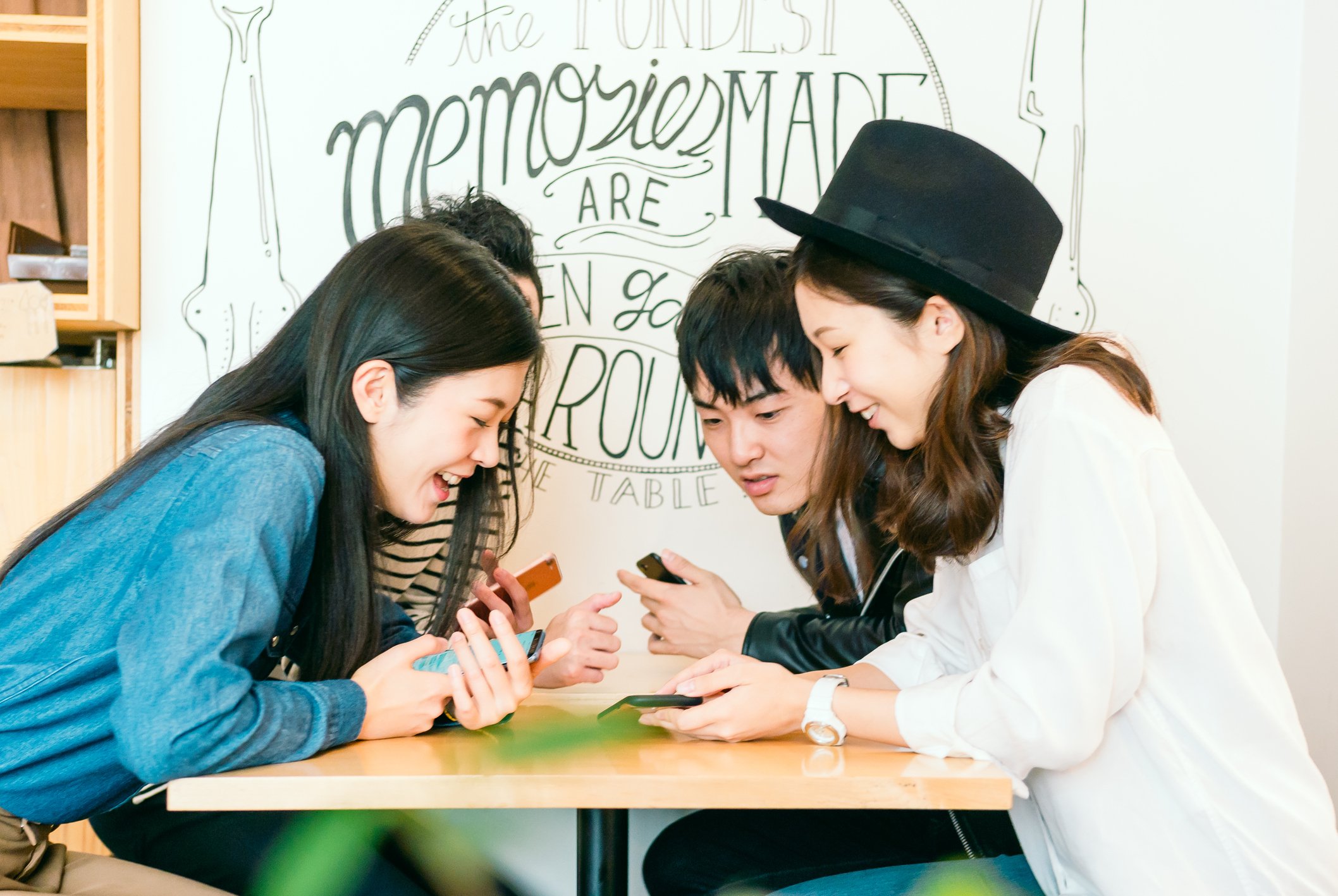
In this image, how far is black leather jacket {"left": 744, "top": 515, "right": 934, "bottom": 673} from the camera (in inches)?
60.5

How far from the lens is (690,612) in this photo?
1669 mm

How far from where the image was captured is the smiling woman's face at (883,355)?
1215mm

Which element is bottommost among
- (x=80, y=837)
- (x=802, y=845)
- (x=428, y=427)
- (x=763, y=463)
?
(x=80, y=837)

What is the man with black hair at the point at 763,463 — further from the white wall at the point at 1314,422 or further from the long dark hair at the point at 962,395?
the white wall at the point at 1314,422

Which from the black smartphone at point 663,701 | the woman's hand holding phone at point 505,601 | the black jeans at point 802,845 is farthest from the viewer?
the woman's hand holding phone at point 505,601

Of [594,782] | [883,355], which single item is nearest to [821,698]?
[594,782]

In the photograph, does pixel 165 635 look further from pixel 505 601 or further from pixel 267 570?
pixel 505 601

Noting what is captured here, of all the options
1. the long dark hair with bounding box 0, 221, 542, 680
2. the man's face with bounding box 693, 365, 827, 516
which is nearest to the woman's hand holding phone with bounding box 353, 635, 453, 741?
the long dark hair with bounding box 0, 221, 542, 680

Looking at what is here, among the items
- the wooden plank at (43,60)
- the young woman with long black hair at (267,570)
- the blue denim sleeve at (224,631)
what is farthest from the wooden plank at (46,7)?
the blue denim sleeve at (224,631)

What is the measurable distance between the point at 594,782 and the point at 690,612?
2.51 ft

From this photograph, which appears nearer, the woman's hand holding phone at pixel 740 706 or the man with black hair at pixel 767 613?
the woman's hand holding phone at pixel 740 706

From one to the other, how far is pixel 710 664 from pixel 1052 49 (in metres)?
1.43

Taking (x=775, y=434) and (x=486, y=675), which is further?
(x=775, y=434)

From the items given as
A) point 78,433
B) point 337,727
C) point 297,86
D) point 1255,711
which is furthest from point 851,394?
point 78,433
